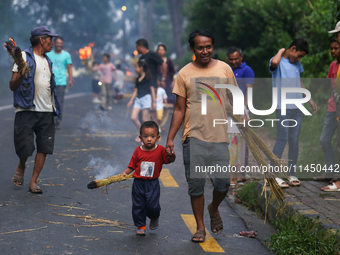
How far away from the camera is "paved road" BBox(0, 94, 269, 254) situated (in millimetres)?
3980

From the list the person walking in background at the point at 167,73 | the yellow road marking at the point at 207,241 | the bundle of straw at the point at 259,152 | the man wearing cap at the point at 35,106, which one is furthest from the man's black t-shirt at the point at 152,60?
the yellow road marking at the point at 207,241

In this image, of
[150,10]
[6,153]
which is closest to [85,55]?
[6,153]

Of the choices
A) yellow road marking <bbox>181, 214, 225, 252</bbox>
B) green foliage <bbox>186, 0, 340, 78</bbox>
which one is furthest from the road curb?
green foliage <bbox>186, 0, 340, 78</bbox>

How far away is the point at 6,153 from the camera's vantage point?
7.75m

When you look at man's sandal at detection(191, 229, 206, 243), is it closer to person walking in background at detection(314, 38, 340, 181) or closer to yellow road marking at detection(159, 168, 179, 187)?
yellow road marking at detection(159, 168, 179, 187)

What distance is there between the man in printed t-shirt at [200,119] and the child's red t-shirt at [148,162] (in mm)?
191

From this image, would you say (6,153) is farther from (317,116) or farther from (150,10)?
(150,10)

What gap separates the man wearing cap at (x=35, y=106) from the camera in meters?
5.55

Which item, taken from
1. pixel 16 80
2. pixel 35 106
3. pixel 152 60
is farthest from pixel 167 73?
pixel 16 80

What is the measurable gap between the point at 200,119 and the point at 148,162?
646 millimetres

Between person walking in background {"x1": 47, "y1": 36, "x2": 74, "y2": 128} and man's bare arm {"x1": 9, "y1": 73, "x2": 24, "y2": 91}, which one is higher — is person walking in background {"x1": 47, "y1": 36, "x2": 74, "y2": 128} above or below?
above

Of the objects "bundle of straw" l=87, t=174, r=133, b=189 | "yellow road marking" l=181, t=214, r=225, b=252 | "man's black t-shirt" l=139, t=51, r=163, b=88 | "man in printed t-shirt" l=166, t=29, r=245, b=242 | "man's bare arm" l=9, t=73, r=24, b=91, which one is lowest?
"yellow road marking" l=181, t=214, r=225, b=252

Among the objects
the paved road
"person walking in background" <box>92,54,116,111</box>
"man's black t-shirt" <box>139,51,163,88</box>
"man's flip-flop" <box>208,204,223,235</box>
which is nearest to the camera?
the paved road

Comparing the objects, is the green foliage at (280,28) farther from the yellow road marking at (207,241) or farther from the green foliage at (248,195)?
the yellow road marking at (207,241)
